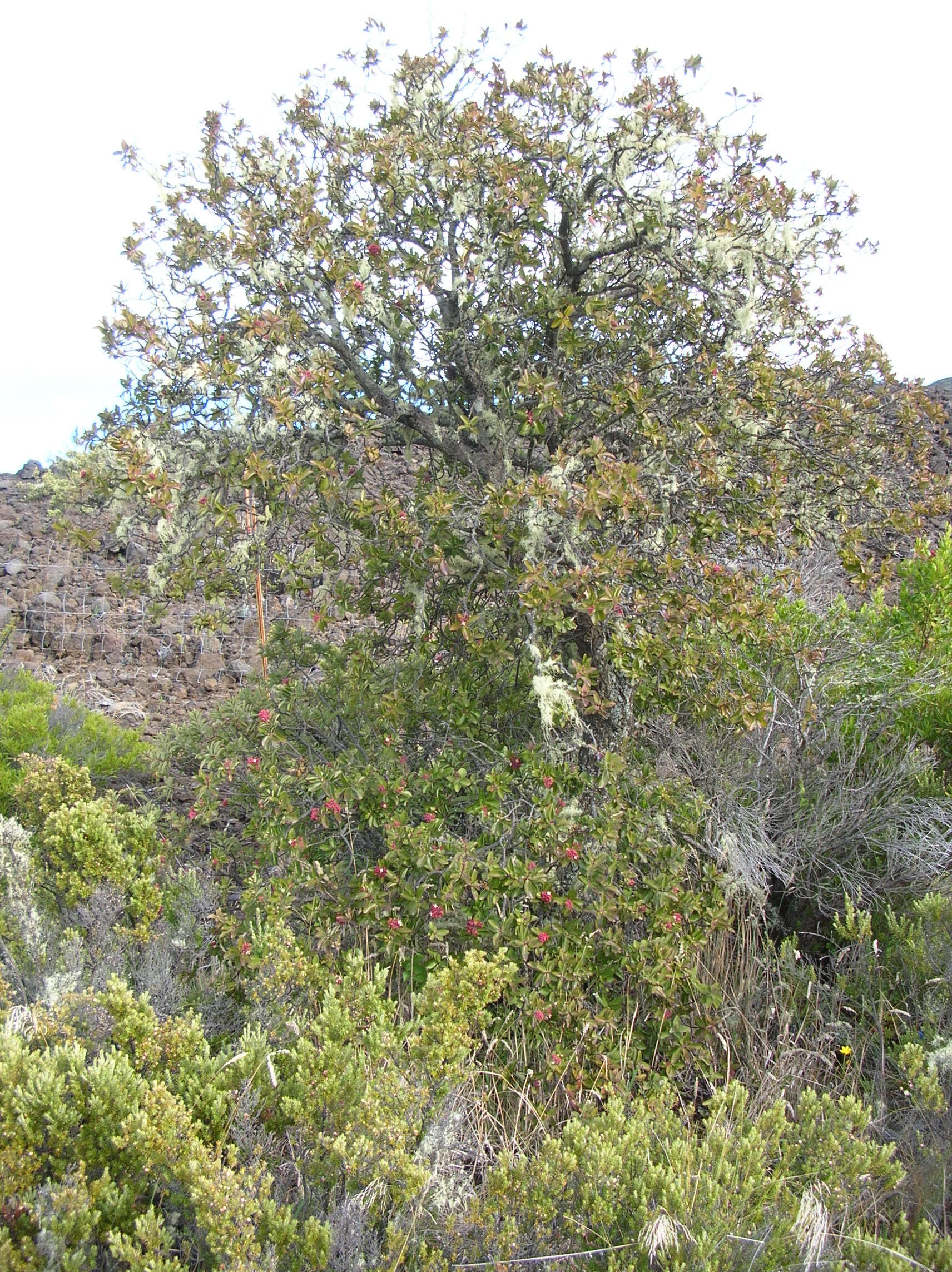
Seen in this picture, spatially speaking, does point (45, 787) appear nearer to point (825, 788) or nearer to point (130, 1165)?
point (130, 1165)

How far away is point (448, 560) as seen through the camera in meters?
2.99

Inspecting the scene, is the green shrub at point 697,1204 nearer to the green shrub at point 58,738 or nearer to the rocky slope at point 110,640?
the green shrub at point 58,738

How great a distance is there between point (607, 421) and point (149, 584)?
1537 millimetres

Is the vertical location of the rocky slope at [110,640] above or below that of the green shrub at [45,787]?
above

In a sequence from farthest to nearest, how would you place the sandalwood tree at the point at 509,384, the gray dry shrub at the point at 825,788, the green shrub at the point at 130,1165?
the gray dry shrub at the point at 825,788, the sandalwood tree at the point at 509,384, the green shrub at the point at 130,1165

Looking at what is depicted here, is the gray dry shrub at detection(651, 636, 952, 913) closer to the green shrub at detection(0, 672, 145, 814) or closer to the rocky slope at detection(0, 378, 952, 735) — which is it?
the green shrub at detection(0, 672, 145, 814)

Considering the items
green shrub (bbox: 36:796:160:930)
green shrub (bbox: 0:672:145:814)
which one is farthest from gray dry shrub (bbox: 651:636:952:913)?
green shrub (bbox: 0:672:145:814)

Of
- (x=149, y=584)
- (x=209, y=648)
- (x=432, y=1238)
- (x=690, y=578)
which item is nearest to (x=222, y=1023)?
(x=432, y=1238)

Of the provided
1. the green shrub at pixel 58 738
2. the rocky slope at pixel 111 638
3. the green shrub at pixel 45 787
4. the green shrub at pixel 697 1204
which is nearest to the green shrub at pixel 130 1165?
the green shrub at pixel 697 1204

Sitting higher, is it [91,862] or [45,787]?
[45,787]

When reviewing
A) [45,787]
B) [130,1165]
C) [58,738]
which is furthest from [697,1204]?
[58,738]

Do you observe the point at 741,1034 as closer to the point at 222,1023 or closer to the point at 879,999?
the point at 879,999

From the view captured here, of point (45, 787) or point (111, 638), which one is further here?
point (111, 638)

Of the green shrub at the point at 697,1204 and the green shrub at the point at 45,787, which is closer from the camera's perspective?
the green shrub at the point at 697,1204
